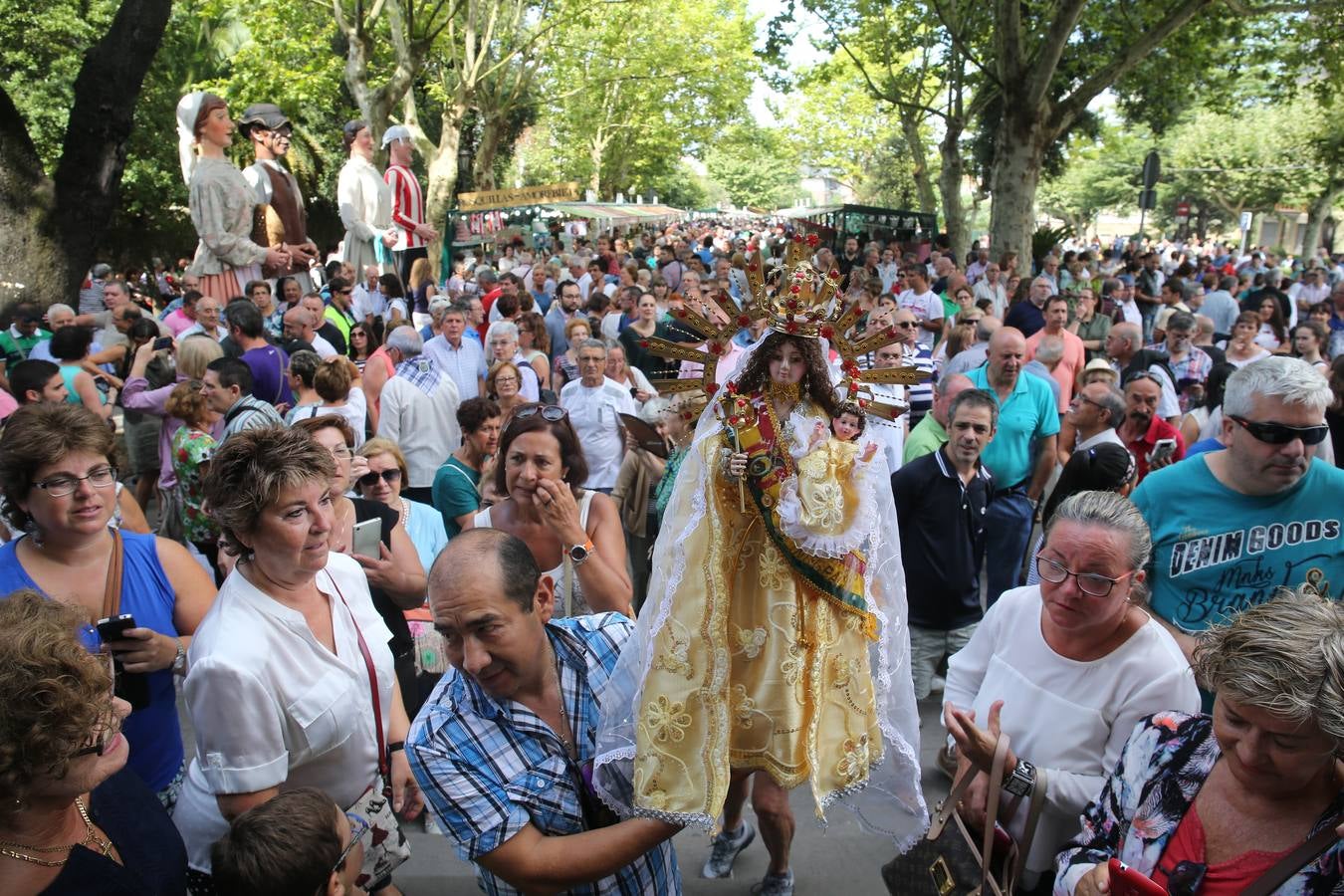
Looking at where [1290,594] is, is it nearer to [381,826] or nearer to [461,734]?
[461,734]

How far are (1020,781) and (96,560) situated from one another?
2.70 metres

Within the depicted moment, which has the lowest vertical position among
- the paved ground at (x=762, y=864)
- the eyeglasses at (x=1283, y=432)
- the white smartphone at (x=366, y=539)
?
the paved ground at (x=762, y=864)

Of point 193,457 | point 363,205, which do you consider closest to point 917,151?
point 363,205

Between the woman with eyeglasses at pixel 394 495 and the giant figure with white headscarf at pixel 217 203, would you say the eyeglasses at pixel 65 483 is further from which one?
the giant figure with white headscarf at pixel 217 203

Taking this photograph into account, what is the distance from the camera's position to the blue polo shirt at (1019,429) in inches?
217

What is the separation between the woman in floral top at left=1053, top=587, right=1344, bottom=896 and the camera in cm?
175

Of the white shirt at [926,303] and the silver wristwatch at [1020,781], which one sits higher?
the white shirt at [926,303]

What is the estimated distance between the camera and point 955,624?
4836 mm

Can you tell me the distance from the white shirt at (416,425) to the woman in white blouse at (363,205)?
3.66 meters

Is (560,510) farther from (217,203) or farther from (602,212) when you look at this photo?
(602,212)

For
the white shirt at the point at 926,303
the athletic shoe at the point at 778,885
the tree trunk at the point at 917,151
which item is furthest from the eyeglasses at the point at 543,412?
the tree trunk at the point at 917,151

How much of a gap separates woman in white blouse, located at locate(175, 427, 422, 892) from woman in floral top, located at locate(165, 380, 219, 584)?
2225 mm

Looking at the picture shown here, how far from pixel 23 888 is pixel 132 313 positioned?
8724mm

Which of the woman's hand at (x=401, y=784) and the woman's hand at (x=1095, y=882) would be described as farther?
the woman's hand at (x=401, y=784)
